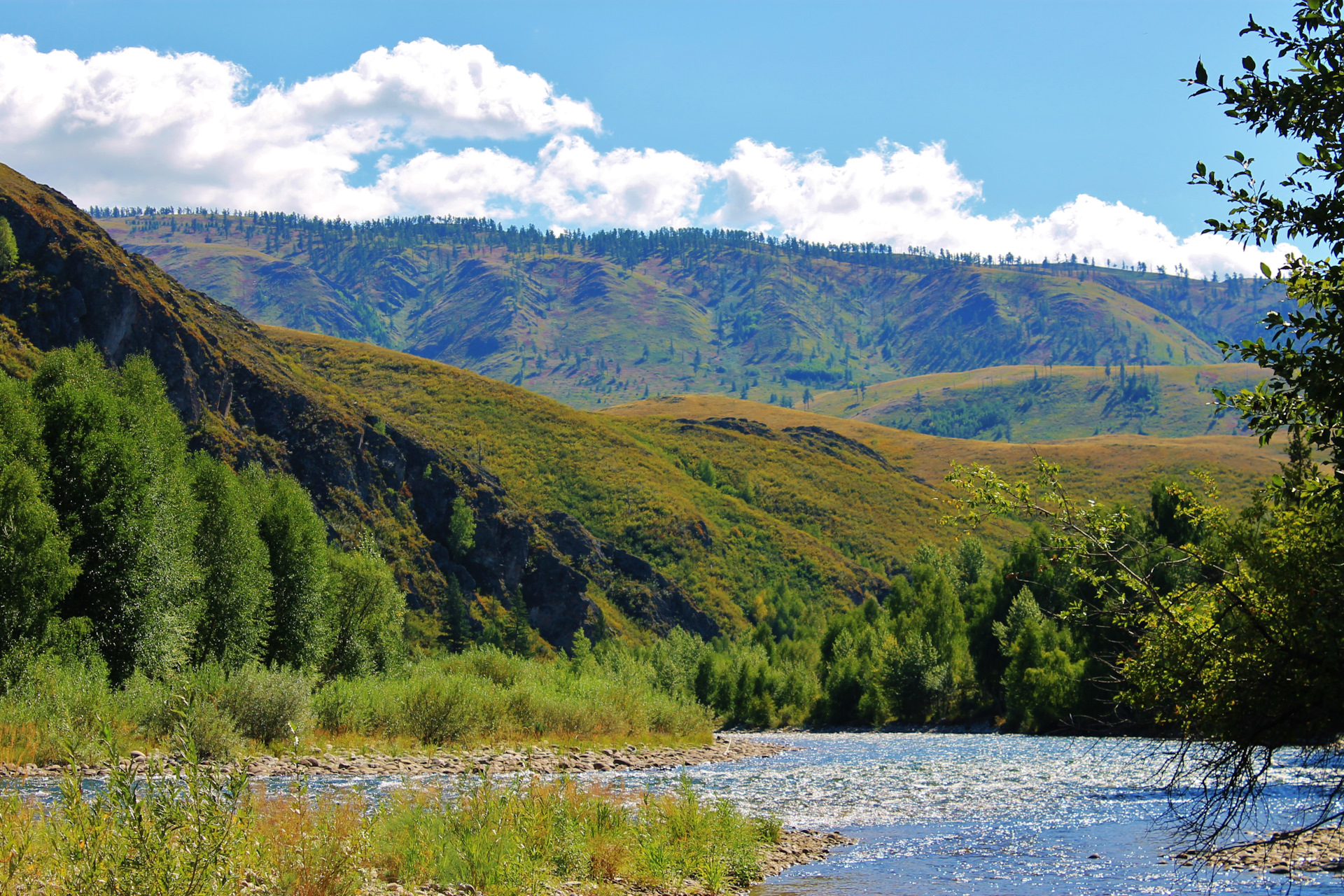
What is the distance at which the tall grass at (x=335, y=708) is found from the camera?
31.1 meters

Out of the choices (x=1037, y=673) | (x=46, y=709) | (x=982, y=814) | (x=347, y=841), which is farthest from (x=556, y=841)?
(x=1037, y=673)

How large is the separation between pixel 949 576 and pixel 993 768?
240ft

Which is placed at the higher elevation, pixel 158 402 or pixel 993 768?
pixel 158 402

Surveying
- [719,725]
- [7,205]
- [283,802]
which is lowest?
[719,725]

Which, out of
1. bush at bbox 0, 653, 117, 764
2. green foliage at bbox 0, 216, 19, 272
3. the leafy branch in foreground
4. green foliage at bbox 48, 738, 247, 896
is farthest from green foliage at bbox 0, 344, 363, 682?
green foliage at bbox 0, 216, 19, 272

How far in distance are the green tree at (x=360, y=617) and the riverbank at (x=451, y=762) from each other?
1965 cm

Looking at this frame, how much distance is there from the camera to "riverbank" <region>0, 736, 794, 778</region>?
2955cm

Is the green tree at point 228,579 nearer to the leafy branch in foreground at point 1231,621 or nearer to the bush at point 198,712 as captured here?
the bush at point 198,712

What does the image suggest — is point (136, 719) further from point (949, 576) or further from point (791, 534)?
point (791, 534)

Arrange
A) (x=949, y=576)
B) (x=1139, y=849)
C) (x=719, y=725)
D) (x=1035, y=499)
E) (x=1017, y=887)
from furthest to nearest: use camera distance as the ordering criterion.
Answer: (x=949, y=576)
(x=719, y=725)
(x=1139, y=849)
(x=1017, y=887)
(x=1035, y=499)

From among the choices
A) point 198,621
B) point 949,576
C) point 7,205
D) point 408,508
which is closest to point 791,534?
point 949,576

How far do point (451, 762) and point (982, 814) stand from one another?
71.8 feet

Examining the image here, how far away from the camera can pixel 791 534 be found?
644 feet

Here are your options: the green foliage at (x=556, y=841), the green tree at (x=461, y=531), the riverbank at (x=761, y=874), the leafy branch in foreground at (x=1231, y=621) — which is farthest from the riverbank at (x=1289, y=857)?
the green tree at (x=461, y=531)
